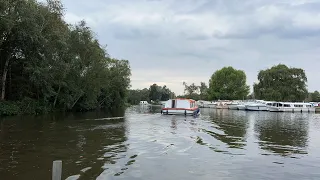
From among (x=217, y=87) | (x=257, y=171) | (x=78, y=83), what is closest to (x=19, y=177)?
(x=257, y=171)

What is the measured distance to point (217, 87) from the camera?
125 metres

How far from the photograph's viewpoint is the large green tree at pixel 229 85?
122125 mm

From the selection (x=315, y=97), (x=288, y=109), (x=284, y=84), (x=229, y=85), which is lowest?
(x=288, y=109)

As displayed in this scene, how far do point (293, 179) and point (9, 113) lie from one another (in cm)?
3254

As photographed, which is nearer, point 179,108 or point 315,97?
point 179,108

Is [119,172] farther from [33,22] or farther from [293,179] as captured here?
[33,22]

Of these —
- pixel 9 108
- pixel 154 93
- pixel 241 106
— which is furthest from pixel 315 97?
pixel 9 108

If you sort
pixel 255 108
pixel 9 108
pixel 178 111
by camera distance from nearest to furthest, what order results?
pixel 9 108 < pixel 178 111 < pixel 255 108

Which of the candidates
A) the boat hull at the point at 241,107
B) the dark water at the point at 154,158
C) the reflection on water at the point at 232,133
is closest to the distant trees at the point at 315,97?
the boat hull at the point at 241,107

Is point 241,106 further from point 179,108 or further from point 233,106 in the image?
point 179,108

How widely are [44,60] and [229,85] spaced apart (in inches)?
3724

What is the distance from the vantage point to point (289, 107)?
77.5 metres

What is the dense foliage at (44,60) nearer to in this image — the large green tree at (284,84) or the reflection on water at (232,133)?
the reflection on water at (232,133)

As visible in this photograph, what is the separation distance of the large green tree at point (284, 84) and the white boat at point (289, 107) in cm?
1174
